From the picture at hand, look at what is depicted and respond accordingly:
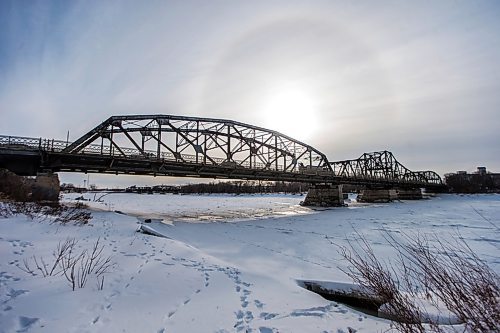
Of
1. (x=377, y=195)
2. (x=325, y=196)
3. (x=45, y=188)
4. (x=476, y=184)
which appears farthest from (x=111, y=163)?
(x=476, y=184)

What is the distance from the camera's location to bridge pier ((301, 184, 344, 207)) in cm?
5912

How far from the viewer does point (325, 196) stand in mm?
61062

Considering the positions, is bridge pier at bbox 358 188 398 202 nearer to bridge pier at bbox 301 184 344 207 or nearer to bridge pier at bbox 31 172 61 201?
bridge pier at bbox 301 184 344 207

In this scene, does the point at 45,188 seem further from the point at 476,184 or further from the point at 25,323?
the point at 476,184

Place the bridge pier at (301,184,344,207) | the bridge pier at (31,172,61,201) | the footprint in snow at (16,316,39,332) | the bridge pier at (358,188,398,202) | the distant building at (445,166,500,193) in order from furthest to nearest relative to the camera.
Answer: the distant building at (445,166,500,193), the bridge pier at (358,188,398,202), the bridge pier at (301,184,344,207), the bridge pier at (31,172,61,201), the footprint in snow at (16,316,39,332)

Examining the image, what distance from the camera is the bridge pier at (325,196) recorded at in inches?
2328

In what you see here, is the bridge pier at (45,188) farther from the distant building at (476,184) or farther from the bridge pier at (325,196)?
the distant building at (476,184)

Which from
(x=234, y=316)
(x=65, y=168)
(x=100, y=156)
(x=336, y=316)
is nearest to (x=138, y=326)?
(x=234, y=316)

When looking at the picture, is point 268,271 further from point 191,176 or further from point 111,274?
point 191,176

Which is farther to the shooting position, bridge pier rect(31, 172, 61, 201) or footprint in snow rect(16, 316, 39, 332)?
bridge pier rect(31, 172, 61, 201)

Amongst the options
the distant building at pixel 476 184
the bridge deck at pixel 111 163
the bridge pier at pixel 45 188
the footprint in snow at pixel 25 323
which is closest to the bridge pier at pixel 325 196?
the bridge deck at pixel 111 163

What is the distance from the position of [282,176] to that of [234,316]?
44.4 m

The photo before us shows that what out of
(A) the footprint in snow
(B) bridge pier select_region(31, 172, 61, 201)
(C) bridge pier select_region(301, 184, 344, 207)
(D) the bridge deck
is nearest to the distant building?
(C) bridge pier select_region(301, 184, 344, 207)

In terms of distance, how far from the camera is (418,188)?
109938 mm
